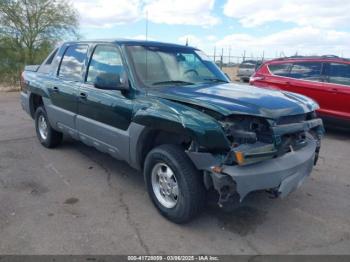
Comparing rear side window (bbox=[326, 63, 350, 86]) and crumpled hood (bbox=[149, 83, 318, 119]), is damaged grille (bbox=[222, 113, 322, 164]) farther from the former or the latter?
rear side window (bbox=[326, 63, 350, 86])

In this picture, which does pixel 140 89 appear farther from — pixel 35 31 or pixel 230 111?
pixel 35 31

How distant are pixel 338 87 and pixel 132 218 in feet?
18.7

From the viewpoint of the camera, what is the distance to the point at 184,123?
330 centimetres

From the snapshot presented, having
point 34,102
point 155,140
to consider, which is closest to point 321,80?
point 155,140

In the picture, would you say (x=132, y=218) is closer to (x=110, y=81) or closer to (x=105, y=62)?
(x=110, y=81)

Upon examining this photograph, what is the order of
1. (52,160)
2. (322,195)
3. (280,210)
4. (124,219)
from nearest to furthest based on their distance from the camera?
(124,219) < (280,210) < (322,195) < (52,160)

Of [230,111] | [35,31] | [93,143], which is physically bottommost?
[93,143]

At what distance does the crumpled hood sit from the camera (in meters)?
3.26

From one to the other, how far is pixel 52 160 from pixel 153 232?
111 inches

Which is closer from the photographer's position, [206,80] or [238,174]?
[238,174]

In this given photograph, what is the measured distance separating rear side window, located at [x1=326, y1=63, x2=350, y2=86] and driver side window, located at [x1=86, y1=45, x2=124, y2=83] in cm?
525

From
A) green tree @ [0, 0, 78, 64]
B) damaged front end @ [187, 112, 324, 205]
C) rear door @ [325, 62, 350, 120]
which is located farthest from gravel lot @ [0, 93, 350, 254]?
green tree @ [0, 0, 78, 64]

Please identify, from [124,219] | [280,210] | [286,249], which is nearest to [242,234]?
[286,249]

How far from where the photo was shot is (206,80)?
4566 mm
